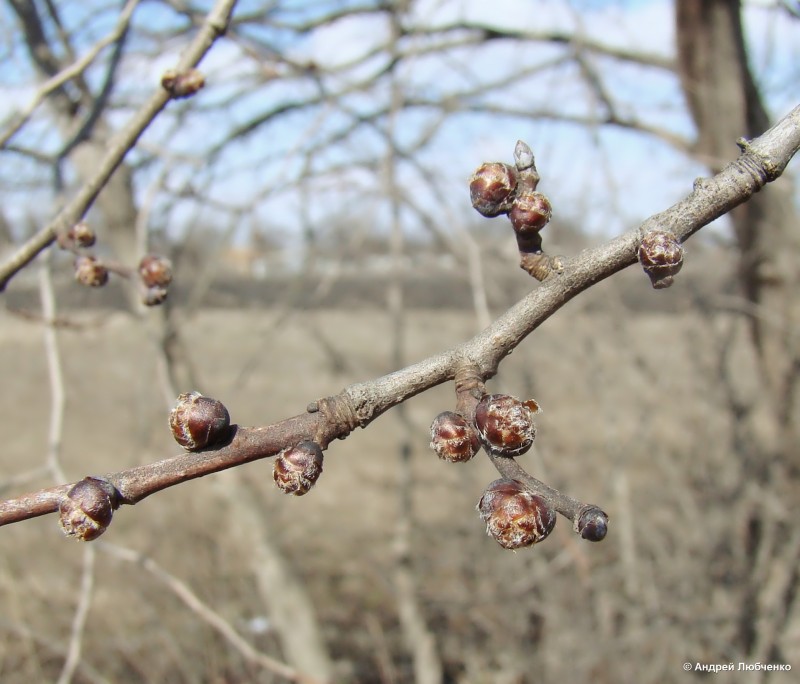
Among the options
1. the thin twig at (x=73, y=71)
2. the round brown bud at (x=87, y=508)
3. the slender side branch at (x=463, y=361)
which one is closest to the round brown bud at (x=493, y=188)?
the slender side branch at (x=463, y=361)

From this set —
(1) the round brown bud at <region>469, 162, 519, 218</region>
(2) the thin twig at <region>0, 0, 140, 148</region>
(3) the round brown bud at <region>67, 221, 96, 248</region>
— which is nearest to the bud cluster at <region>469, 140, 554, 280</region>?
(1) the round brown bud at <region>469, 162, 519, 218</region>

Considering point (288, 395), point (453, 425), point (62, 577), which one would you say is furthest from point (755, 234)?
point (288, 395)

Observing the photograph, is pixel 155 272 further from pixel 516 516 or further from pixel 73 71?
pixel 516 516

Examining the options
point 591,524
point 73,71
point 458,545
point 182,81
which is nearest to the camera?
point 591,524

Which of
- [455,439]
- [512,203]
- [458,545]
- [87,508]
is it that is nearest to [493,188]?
[512,203]

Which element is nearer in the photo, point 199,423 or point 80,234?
point 199,423

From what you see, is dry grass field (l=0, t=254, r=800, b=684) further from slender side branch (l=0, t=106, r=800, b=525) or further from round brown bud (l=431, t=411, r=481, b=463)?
round brown bud (l=431, t=411, r=481, b=463)

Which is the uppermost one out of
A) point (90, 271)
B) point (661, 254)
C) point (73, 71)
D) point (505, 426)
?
point (73, 71)
